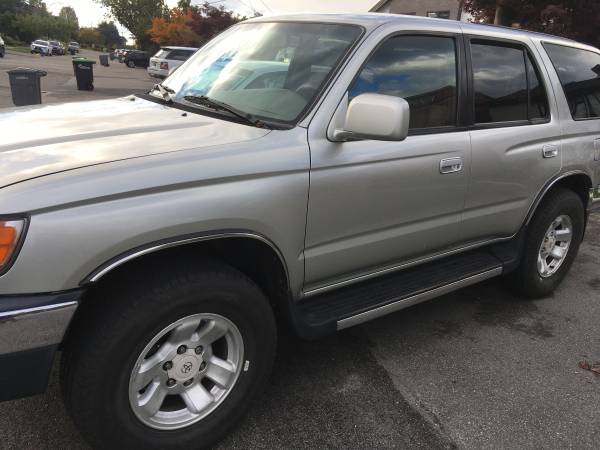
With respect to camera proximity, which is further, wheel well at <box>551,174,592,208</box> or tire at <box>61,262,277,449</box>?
wheel well at <box>551,174,592,208</box>

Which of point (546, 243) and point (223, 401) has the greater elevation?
point (546, 243)

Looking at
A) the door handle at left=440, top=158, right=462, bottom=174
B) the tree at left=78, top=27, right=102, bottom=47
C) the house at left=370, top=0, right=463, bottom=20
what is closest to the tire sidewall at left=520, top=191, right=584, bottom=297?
the door handle at left=440, top=158, right=462, bottom=174

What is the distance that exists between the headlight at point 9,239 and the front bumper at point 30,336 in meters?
0.13

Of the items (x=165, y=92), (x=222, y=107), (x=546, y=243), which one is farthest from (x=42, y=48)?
(x=546, y=243)

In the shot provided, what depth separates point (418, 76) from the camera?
116 inches

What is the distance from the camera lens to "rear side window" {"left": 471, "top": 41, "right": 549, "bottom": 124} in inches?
128

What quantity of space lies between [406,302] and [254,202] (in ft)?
3.86

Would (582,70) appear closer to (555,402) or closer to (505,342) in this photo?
(505,342)

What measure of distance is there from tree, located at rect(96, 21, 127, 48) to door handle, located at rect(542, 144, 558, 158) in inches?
4976

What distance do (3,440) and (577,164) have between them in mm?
3883

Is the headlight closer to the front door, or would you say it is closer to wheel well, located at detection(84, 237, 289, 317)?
wheel well, located at detection(84, 237, 289, 317)

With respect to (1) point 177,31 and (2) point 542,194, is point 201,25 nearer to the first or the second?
(1) point 177,31

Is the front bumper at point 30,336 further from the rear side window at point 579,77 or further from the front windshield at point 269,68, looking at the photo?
the rear side window at point 579,77

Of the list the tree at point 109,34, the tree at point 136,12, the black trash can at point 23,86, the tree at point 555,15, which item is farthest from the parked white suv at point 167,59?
the tree at point 109,34
